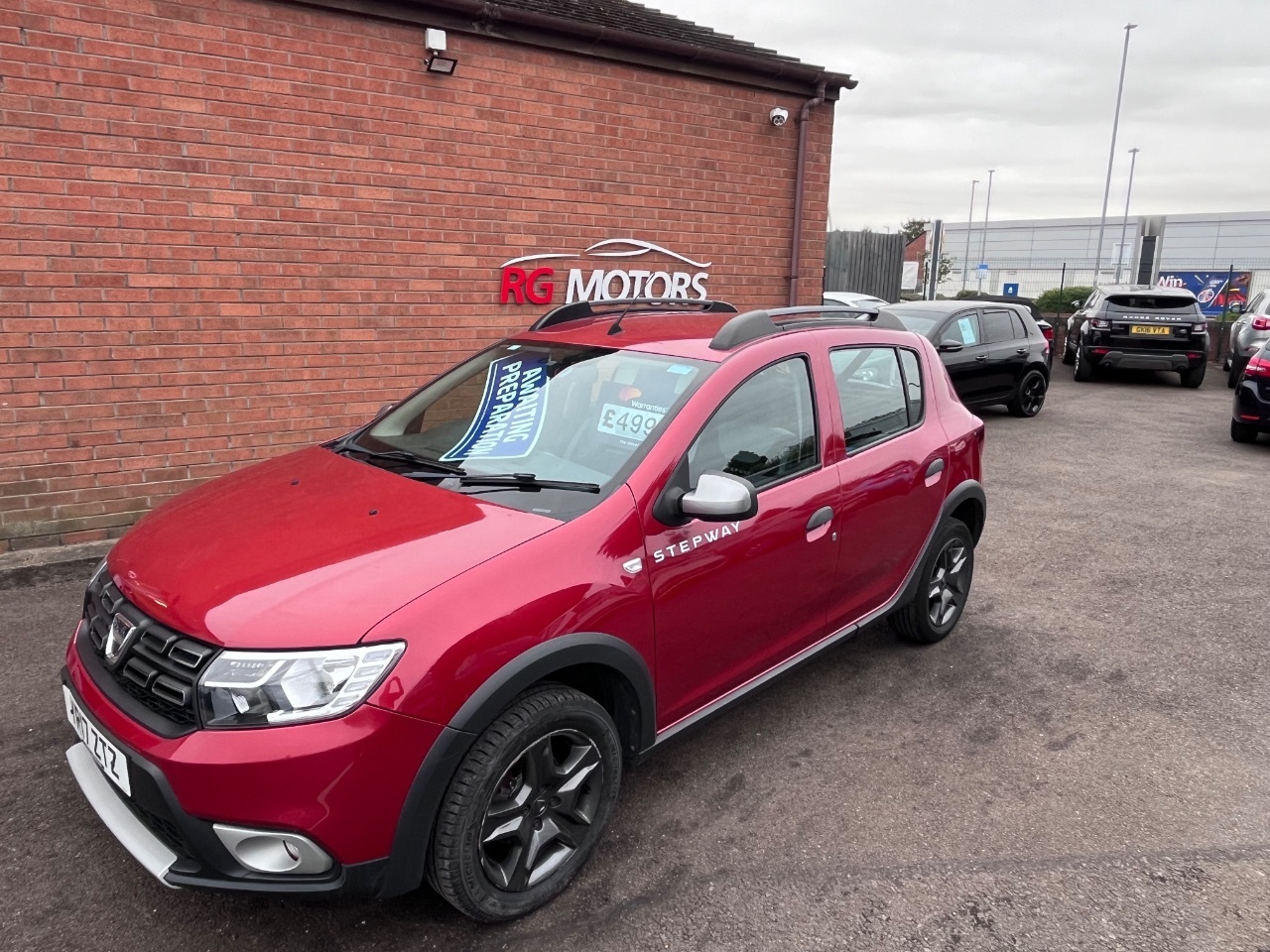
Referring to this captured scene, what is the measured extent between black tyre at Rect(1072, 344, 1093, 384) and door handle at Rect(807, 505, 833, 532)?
44.0 feet

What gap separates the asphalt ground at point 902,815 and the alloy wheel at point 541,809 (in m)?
0.17

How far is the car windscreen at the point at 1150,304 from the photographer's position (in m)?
13.6

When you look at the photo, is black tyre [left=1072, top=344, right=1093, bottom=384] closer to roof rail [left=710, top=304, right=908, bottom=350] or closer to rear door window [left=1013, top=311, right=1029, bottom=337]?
rear door window [left=1013, top=311, right=1029, bottom=337]

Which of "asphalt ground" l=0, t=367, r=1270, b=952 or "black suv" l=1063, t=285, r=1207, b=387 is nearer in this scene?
"asphalt ground" l=0, t=367, r=1270, b=952

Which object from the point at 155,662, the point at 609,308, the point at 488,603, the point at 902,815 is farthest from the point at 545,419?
the point at 902,815

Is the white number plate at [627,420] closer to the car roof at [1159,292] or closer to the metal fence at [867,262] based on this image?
the metal fence at [867,262]

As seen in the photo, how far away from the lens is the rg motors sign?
683 centimetres

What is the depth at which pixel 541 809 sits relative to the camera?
2.46m

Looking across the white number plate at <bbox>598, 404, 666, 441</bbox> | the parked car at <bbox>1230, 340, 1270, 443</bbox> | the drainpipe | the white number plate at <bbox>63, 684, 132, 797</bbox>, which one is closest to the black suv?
the parked car at <bbox>1230, 340, 1270, 443</bbox>

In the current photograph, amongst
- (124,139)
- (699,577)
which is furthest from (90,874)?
(124,139)

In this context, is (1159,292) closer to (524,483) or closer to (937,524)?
(937,524)

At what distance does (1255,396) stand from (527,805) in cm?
979

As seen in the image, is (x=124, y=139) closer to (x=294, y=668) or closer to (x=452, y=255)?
(x=452, y=255)

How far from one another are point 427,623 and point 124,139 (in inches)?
185
